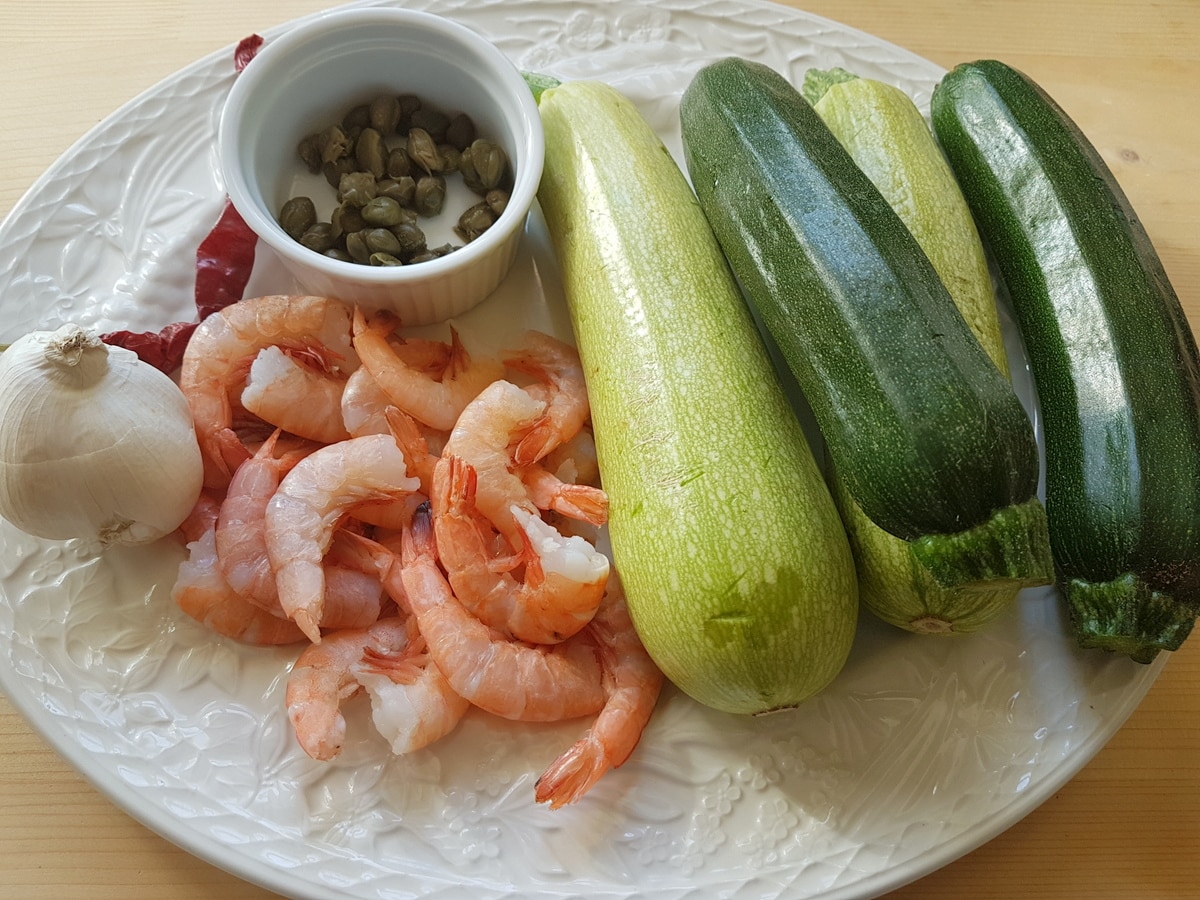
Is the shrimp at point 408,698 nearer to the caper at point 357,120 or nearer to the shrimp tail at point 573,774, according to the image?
the shrimp tail at point 573,774

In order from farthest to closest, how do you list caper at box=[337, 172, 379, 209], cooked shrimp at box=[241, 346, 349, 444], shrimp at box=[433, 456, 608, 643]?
caper at box=[337, 172, 379, 209] → cooked shrimp at box=[241, 346, 349, 444] → shrimp at box=[433, 456, 608, 643]

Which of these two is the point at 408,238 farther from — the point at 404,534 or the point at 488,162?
the point at 404,534

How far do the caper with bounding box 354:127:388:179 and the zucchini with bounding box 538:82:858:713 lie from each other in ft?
1.02

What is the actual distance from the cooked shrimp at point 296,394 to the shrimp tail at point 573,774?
586mm

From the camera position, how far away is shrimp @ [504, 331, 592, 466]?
1.31 m

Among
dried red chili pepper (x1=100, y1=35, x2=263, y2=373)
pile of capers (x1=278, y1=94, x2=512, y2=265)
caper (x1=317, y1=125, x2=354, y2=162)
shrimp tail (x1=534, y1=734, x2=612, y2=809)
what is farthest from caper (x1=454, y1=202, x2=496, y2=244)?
shrimp tail (x1=534, y1=734, x2=612, y2=809)

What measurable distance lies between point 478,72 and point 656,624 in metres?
0.91

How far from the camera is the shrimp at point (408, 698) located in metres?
1.16

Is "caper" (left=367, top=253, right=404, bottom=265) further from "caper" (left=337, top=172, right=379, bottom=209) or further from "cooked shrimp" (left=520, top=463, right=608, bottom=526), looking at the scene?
"cooked shrimp" (left=520, top=463, right=608, bottom=526)

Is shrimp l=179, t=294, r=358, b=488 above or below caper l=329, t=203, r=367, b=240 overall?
below

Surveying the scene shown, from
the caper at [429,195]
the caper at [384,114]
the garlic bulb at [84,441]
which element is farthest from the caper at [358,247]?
the garlic bulb at [84,441]

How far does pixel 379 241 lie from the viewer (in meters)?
1.38

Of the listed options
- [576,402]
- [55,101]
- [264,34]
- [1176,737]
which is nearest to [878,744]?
[1176,737]

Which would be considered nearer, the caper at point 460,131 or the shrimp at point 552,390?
the shrimp at point 552,390
